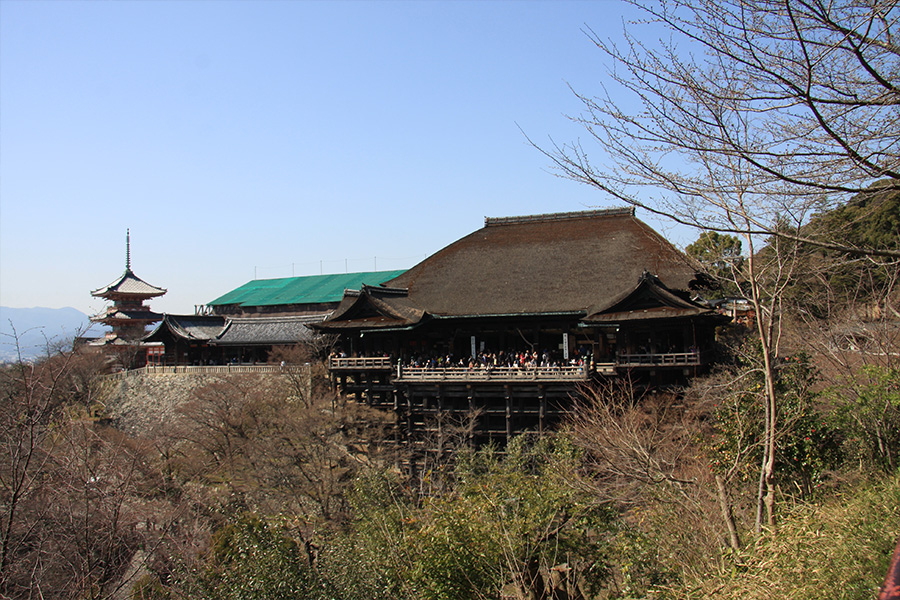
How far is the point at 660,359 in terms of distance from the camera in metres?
19.5

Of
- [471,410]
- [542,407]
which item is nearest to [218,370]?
[471,410]

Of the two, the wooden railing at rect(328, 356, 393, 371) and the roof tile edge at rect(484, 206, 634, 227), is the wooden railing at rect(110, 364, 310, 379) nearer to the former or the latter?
the wooden railing at rect(328, 356, 393, 371)

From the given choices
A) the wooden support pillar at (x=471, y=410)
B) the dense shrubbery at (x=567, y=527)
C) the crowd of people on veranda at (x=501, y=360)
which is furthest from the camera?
the wooden support pillar at (x=471, y=410)

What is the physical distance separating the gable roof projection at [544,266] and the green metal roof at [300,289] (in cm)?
1631

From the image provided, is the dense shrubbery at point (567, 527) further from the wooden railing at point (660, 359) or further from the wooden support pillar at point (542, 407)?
the wooden support pillar at point (542, 407)

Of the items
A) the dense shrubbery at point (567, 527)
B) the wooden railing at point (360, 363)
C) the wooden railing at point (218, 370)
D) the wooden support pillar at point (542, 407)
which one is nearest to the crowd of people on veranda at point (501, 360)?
the wooden railing at point (360, 363)

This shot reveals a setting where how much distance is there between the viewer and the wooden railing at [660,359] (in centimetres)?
1908

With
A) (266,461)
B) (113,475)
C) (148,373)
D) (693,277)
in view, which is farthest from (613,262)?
(148,373)

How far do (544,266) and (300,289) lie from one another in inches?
1003

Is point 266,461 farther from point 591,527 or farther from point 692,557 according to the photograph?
point 692,557

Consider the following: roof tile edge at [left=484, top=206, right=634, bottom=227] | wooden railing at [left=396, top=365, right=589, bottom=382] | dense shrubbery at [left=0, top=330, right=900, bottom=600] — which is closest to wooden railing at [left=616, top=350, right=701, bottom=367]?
wooden railing at [left=396, top=365, right=589, bottom=382]

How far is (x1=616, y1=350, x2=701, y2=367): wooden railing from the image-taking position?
751 inches

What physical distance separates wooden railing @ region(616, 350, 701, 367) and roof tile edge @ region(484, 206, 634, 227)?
27.3 ft

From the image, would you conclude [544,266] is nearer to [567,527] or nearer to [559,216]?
[559,216]
